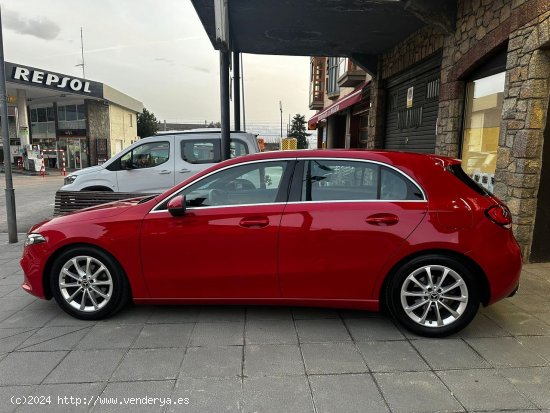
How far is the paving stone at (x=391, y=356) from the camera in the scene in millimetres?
3016

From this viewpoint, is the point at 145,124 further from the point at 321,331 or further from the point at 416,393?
the point at 416,393

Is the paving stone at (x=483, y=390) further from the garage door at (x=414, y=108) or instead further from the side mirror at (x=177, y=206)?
the garage door at (x=414, y=108)

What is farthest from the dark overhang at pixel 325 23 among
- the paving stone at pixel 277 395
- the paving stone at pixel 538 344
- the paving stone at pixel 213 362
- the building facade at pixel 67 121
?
the building facade at pixel 67 121

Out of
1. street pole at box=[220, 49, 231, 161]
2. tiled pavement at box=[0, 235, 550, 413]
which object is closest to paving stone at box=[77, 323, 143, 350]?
tiled pavement at box=[0, 235, 550, 413]

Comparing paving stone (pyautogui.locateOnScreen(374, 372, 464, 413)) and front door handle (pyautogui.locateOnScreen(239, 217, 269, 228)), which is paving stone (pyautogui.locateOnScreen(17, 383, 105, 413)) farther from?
paving stone (pyautogui.locateOnScreen(374, 372, 464, 413))

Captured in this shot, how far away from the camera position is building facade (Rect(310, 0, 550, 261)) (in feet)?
16.6

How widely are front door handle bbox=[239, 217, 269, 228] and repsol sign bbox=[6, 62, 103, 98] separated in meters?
29.3

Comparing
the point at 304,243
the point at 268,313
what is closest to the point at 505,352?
the point at 304,243

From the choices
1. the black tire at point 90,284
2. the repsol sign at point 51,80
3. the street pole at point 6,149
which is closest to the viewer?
the black tire at point 90,284

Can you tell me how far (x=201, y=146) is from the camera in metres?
8.02

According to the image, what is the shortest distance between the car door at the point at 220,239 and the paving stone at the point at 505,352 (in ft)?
5.57

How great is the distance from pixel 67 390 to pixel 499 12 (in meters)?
6.65

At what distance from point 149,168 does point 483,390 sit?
22.4 feet

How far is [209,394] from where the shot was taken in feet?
8.85
